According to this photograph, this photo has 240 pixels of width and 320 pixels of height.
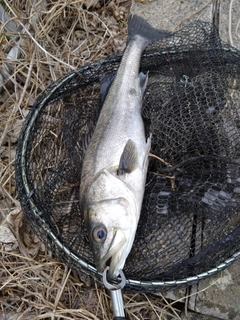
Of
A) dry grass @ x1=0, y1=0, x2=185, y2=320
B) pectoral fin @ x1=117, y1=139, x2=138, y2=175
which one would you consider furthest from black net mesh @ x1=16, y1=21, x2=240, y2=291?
dry grass @ x1=0, y1=0, x2=185, y2=320

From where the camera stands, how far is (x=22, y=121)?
3.65m

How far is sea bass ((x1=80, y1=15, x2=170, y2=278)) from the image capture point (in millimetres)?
→ 2232

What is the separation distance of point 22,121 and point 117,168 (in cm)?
164

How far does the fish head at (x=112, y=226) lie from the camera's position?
2189mm

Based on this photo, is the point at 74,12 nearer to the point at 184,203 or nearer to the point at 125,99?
the point at 125,99

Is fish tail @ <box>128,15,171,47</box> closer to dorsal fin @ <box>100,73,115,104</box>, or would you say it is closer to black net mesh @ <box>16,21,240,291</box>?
black net mesh @ <box>16,21,240,291</box>

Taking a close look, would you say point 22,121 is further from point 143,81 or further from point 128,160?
point 128,160

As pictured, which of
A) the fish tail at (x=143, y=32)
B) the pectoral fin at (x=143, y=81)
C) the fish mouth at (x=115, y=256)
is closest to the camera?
the fish mouth at (x=115, y=256)

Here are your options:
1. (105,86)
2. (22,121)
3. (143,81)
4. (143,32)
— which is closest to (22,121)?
(22,121)

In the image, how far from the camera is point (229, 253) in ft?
8.19

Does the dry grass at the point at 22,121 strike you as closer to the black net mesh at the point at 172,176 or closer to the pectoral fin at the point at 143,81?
the black net mesh at the point at 172,176

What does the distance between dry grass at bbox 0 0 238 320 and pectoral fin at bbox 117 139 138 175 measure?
3.46ft

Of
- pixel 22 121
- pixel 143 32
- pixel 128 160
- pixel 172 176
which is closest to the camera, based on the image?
pixel 128 160

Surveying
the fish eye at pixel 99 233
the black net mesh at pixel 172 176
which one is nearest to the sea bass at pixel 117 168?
the fish eye at pixel 99 233
